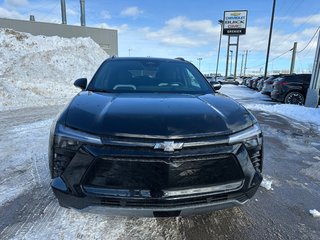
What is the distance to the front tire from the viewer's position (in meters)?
13.3

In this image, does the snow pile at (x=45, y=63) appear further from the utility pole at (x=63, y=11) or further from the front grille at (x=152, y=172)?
the front grille at (x=152, y=172)

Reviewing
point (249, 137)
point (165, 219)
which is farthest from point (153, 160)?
point (165, 219)

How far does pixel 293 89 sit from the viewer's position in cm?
1327

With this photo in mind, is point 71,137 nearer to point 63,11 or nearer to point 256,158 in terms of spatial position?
point 256,158

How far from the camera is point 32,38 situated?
21094 millimetres

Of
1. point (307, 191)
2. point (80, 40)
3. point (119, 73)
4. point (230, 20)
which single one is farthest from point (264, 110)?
point (230, 20)

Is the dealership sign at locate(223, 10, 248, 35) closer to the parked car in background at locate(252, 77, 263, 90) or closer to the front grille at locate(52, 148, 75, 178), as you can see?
the parked car in background at locate(252, 77, 263, 90)

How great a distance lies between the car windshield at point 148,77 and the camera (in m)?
3.50

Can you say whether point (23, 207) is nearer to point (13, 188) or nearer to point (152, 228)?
point (13, 188)

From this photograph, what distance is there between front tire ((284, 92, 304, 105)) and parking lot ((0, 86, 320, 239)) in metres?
9.25

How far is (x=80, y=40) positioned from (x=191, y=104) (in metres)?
23.1

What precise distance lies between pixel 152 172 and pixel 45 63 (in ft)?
63.3

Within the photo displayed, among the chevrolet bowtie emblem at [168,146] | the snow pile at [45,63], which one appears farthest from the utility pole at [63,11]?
the chevrolet bowtie emblem at [168,146]

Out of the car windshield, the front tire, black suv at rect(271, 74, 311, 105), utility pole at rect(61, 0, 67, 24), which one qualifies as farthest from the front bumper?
utility pole at rect(61, 0, 67, 24)
